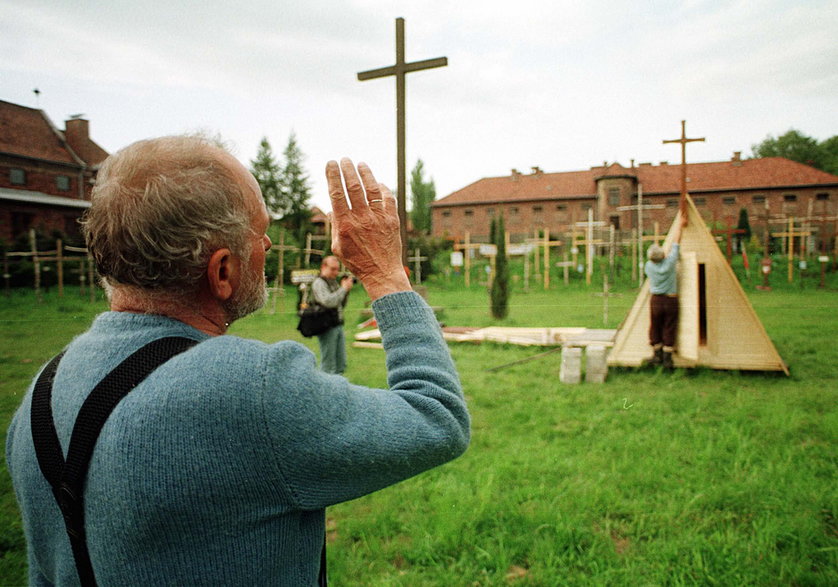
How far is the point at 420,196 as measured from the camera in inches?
2173

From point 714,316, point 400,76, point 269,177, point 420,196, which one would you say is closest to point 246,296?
point 400,76

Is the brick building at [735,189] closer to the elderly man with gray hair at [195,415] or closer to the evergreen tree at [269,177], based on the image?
the elderly man with gray hair at [195,415]

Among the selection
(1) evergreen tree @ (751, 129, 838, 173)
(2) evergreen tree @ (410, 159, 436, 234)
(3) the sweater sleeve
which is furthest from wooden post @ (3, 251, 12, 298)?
(2) evergreen tree @ (410, 159, 436, 234)

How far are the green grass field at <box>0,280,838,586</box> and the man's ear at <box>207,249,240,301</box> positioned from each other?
194 cm

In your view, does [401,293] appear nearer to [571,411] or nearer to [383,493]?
[383,493]

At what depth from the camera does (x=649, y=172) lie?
216 inches

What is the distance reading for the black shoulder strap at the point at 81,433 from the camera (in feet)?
2.68

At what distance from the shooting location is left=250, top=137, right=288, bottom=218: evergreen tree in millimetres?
34281

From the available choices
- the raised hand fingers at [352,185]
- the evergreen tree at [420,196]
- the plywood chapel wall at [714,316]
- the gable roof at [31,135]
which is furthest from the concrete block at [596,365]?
the evergreen tree at [420,196]

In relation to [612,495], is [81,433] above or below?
above

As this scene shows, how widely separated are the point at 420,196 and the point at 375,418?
55.4 m

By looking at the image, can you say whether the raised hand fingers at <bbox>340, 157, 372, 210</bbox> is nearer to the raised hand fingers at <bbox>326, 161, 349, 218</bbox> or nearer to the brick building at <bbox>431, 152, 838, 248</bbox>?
the raised hand fingers at <bbox>326, 161, 349, 218</bbox>

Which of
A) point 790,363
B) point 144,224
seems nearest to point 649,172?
point 790,363

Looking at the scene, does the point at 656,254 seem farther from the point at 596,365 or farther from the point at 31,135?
the point at 31,135
